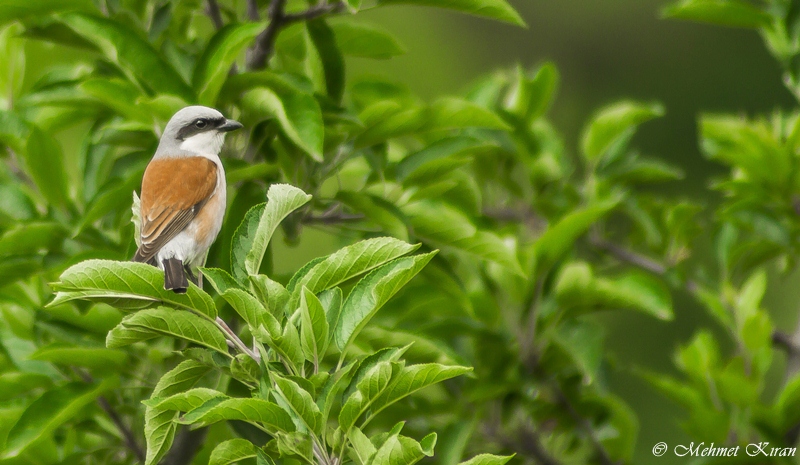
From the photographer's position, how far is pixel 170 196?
1664 mm

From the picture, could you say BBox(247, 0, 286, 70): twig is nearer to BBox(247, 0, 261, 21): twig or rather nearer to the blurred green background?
BBox(247, 0, 261, 21): twig

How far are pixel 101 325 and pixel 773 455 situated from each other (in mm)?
2148

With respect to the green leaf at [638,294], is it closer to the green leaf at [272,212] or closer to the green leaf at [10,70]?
the green leaf at [272,212]

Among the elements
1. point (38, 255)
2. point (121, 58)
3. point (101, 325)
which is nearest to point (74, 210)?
point (38, 255)

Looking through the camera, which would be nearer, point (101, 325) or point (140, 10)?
point (101, 325)

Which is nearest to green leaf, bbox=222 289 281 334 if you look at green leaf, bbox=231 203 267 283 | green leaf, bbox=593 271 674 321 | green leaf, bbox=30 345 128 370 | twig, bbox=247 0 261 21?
green leaf, bbox=231 203 267 283

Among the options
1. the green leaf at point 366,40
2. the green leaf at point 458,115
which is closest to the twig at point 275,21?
the green leaf at point 366,40

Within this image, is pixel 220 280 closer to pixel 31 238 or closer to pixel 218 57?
pixel 218 57

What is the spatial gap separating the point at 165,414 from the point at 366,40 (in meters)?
1.41

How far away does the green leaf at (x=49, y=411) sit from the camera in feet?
6.74

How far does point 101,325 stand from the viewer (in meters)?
2.32

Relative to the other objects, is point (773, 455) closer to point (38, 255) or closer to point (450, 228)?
point (450, 228)

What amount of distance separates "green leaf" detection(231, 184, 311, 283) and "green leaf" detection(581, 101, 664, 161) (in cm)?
208

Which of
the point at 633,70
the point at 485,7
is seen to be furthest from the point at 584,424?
the point at 633,70
